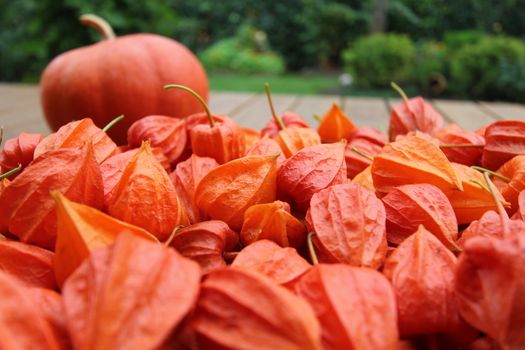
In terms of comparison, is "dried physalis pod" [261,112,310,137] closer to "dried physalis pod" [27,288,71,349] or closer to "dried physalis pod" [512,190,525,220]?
"dried physalis pod" [512,190,525,220]

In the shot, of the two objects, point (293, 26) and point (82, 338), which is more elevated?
point (82, 338)

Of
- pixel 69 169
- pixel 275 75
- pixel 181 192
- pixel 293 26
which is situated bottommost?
pixel 275 75

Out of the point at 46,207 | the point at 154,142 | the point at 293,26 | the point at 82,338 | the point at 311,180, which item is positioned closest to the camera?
the point at 82,338

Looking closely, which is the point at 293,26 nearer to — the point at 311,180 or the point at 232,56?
the point at 232,56

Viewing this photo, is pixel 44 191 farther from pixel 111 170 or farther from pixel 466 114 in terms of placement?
pixel 466 114

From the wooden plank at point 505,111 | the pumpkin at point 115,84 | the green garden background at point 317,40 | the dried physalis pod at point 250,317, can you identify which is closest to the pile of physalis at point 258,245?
the dried physalis pod at point 250,317

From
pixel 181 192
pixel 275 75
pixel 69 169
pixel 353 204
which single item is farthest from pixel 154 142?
pixel 275 75
